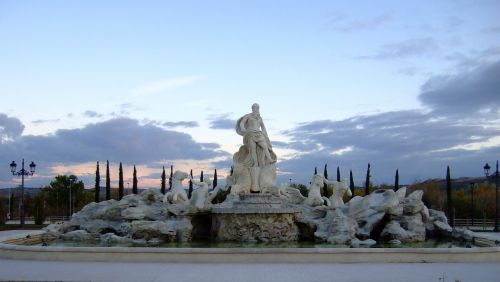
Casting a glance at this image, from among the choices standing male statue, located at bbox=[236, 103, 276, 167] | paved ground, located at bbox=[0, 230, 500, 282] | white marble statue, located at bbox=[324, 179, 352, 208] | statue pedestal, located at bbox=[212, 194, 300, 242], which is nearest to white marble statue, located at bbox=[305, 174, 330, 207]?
white marble statue, located at bbox=[324, 179, 352, 208]

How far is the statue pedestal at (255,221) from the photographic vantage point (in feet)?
54.3

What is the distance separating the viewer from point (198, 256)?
1330 centimetres

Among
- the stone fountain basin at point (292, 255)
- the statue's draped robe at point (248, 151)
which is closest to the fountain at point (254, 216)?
the statue's draped robe at point (248, 151)

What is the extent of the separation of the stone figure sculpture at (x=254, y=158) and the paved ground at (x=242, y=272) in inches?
245

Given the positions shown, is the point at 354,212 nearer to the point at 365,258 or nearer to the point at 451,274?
the point at 365,258

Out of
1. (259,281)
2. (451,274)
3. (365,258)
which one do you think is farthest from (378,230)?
(259,281)

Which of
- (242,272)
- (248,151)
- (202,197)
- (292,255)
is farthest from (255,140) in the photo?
(242,272)

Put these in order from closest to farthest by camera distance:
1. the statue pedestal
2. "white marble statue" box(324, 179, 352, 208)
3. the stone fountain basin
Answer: the stone fountain basin
the statue pedestal
"white marble statue" box(324, 179, 352, 208)

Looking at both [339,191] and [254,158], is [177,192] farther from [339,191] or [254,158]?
[339,191]

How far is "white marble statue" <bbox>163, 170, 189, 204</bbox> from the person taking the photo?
1877 cm

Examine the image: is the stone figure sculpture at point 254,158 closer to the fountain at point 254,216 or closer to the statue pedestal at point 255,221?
the fountain at point 254,216

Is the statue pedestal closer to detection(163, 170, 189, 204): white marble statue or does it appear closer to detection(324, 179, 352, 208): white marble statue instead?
detection(163, 170, 189, 204): white marble statue

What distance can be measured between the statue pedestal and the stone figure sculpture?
5.77ft

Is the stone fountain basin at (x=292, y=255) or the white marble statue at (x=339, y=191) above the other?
the white marble statue at (x=339, y=191)
